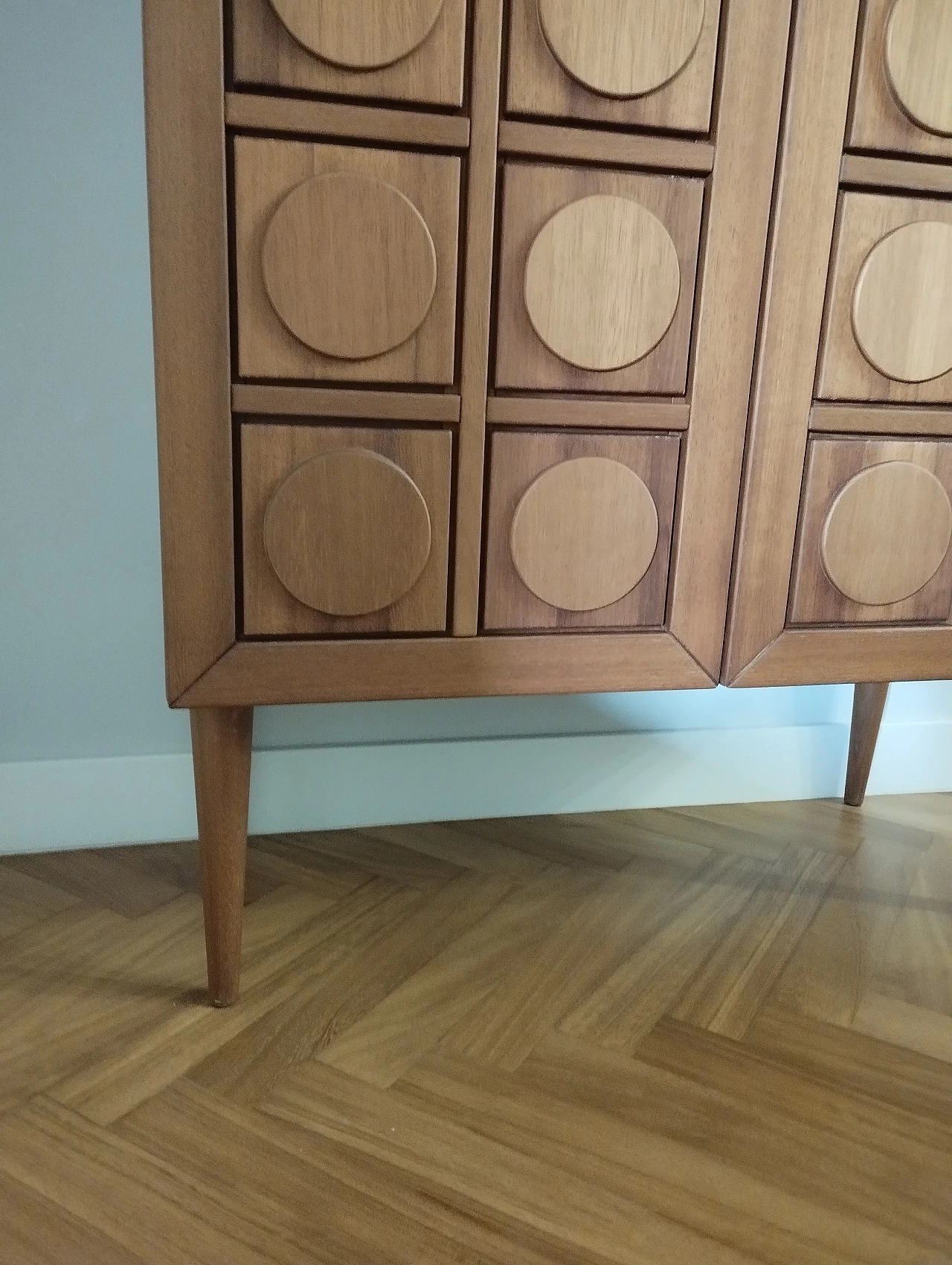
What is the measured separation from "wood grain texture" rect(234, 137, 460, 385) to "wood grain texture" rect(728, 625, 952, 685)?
30cm

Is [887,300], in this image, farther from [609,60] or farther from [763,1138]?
[763,1138]

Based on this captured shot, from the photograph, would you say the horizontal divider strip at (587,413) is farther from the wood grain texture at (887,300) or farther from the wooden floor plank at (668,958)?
the wooden floor plank at (668,958)

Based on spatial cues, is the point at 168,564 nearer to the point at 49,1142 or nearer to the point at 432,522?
the point at 432,522

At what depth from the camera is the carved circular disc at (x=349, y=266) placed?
1.80 feet

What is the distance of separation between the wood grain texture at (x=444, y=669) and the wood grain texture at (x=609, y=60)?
0.32m

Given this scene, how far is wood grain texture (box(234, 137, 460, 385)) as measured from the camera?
546mm

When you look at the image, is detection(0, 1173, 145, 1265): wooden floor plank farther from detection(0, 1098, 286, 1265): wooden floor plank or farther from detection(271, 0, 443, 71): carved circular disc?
detection(271, 0, 443, 71): carved circular disc

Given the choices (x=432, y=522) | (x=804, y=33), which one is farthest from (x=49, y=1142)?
(x=804, y=33)

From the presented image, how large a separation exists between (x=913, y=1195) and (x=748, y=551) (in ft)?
1.31

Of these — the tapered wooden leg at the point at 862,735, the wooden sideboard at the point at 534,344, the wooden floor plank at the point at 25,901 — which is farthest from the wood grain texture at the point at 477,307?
the tapered wooden leg at the point at 862,735

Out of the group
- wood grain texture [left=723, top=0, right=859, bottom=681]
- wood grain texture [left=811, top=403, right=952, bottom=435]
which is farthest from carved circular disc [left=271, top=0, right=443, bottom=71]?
wood grain texture [left=811, top=403, right=952, bottom=435]

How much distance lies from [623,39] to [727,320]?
0.58 ft

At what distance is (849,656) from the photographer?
69 centimetres

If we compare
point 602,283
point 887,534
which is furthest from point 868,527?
point 602,283
